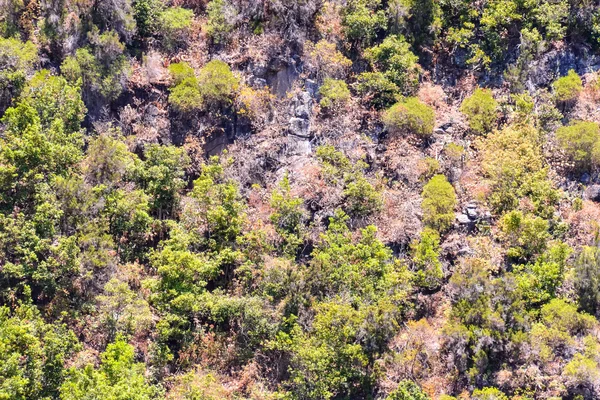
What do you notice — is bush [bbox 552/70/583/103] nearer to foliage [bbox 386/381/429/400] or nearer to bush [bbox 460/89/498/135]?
bush [bbox 460/89/498/135]

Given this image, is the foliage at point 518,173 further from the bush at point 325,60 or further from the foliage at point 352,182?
the bush at point 325,60

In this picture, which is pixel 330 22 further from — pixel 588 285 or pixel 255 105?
pixel 588 285

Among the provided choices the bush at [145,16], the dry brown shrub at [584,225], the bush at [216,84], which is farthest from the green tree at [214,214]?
the dry brown shrub at [584,225]

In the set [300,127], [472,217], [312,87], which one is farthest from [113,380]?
[312,87]

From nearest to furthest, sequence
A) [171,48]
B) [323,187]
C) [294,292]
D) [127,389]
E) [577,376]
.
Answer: [127,389] → [577,376] → [294,292] → [323,187] → [171,48]

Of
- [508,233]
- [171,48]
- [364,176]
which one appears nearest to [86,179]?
[171,48]

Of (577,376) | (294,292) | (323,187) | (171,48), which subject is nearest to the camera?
(577,376)

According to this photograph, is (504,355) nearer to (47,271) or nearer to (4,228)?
(47,271)
